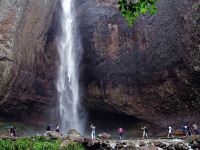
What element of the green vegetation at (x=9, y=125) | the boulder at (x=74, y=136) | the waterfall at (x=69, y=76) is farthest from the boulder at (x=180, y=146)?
the green vegetation at (x=9, y=125)

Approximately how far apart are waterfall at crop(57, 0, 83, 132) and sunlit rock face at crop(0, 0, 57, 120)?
0.83 metres

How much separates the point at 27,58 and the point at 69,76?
13.3 feet

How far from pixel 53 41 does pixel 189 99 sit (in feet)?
36.6

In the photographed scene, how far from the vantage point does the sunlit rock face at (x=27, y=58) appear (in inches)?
804

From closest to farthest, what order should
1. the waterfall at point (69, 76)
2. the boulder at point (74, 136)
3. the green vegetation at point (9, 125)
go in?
the boulder at point (74, 136) < the green vegetation at point (9, 125) < the waterfall at point (69, 76)

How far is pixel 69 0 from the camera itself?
26812mm

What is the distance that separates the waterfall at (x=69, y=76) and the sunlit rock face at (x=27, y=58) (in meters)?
0.83

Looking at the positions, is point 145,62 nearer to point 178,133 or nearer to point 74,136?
point 178,133

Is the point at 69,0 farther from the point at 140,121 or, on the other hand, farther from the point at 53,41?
the point at 140,121

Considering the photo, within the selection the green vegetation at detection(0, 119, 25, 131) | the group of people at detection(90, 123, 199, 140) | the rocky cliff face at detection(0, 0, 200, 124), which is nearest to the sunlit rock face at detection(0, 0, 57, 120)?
the rocky cliff face at detection(0, 0, 200, 124)

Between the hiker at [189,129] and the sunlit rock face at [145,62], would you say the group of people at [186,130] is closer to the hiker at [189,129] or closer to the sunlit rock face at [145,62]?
the hiker at [189,129]

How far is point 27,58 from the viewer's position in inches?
862

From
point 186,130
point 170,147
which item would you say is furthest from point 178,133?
point 170,147

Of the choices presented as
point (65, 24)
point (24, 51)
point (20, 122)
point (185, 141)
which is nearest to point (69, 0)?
point (65, 24)
